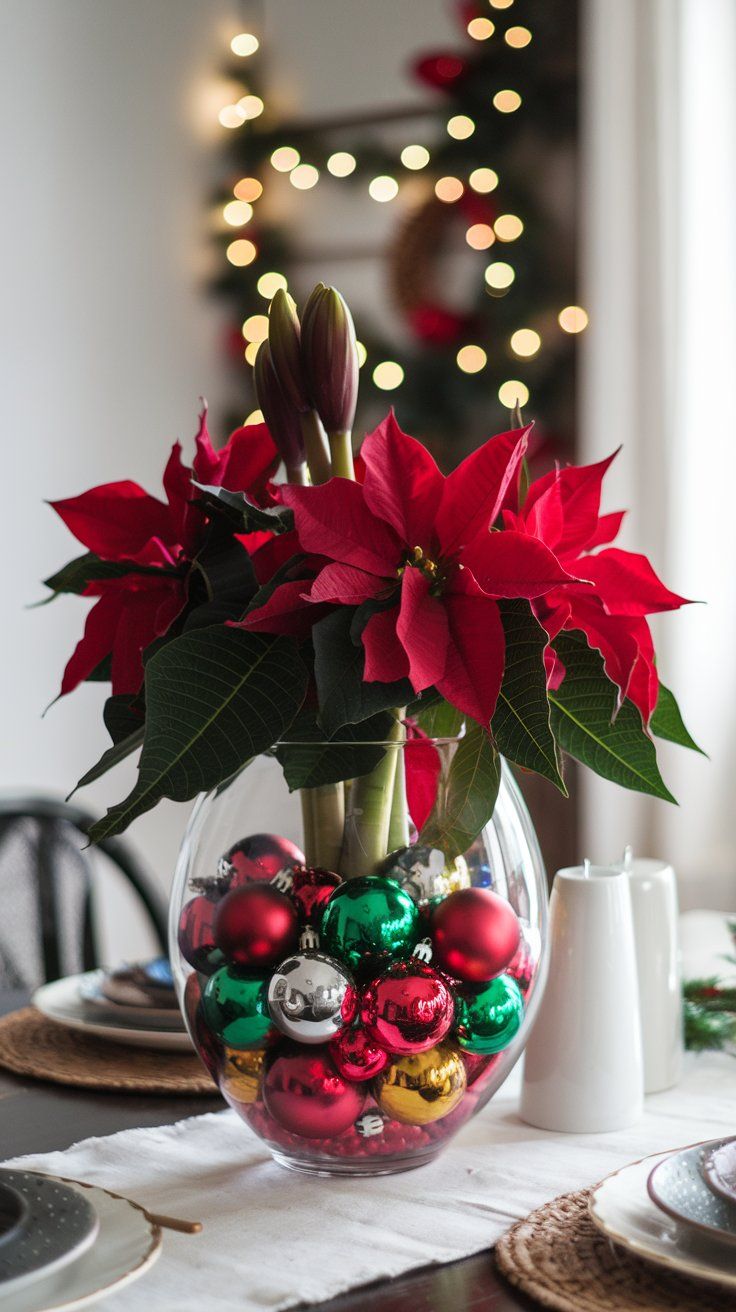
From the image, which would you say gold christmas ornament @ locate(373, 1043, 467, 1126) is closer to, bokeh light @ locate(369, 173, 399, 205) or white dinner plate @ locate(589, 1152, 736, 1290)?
white dinner plate @ locate(589, 1152, 736, 1290)

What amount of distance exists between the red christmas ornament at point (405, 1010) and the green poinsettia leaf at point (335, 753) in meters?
0.10

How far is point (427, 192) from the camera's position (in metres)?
2.59

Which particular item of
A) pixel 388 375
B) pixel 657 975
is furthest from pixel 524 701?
pixel 388 375

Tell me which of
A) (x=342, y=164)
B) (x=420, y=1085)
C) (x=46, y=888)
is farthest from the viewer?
(x=342, y=164)

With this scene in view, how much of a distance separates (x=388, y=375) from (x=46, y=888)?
1.42 m

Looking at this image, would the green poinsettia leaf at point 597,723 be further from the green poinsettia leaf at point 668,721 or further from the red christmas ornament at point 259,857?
the red christmas ornament at point 259,857

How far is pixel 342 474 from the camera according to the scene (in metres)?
0.75

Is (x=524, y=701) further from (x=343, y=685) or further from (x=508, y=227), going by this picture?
(x=508, y=227)

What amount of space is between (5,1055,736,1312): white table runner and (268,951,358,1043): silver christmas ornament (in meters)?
0.09

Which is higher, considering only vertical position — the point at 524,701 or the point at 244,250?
the point at 244,250

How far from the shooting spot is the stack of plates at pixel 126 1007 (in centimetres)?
92

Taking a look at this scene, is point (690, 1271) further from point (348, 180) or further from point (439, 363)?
point (348, 180)

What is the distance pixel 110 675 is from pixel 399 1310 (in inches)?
14.6

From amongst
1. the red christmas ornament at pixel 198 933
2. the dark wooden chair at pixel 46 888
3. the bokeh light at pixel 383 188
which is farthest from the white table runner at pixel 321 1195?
the bokeh light at pixel 383 188
